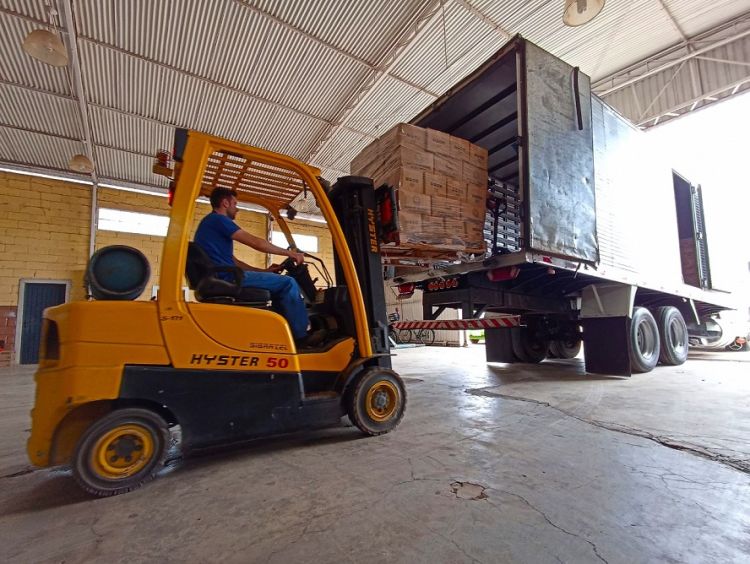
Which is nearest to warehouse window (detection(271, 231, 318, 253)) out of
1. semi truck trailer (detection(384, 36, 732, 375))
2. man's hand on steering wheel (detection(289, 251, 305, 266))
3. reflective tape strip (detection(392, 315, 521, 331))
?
reflective tape strip (detection(392, 315, 521, 331))

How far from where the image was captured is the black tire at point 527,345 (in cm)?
792

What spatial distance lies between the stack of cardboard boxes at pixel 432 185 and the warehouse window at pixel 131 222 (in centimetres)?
1280

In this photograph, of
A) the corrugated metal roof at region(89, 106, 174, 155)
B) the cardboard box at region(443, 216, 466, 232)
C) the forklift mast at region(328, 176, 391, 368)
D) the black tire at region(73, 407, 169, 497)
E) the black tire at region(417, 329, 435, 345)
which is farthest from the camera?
the black tire at region(417, 329, 435, 345)

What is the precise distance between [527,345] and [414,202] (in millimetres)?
5730

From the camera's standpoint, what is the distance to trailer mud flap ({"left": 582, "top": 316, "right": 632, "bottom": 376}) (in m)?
5.72

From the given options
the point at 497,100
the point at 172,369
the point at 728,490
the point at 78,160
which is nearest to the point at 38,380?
the point at 172,369

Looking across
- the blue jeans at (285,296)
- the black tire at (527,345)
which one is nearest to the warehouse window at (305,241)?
the black tire at (527,345)

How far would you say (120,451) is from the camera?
210cm

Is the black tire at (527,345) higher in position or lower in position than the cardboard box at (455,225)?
lower

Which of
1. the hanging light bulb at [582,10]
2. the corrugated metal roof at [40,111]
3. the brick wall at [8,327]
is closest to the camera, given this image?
the hanging light bulb at [582,10]

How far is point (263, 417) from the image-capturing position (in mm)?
2533

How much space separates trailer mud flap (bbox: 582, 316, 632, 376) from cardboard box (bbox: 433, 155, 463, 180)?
12.4ft

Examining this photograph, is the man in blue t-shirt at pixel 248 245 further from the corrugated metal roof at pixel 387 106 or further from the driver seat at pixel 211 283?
the corrugated metal roof at pixel 387 106

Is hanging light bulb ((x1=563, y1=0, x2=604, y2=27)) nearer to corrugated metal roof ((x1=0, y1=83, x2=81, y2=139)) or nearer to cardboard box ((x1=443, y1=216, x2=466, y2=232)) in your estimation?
cardboard box ((x1=443, y1=216, x2=466, y2=232))
